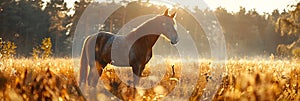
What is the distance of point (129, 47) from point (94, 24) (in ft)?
163

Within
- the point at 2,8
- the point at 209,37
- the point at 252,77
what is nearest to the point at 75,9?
the point at 2,8

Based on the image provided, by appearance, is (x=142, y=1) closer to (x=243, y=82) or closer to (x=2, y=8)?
(x=2, y=8)

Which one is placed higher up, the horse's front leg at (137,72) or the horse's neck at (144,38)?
the horse's neck at (144,38)

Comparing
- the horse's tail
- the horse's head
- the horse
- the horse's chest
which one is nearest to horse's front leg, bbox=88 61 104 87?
the horse

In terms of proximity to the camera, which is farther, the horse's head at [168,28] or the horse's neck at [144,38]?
the horse's neck at [144,38]

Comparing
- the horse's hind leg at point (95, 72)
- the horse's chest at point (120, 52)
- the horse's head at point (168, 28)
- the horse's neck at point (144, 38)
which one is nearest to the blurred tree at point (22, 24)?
the horse's hind leg at point (95, 72)

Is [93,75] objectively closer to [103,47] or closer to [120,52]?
[103,47]

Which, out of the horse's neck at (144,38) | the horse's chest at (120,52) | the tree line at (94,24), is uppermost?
the tree line at (94,24)

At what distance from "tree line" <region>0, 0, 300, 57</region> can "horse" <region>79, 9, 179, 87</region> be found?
100ft

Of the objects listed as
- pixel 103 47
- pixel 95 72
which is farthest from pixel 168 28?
pixel 95 72

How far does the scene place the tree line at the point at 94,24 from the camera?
157 feet

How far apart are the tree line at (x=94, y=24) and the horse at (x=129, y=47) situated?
1205 inches

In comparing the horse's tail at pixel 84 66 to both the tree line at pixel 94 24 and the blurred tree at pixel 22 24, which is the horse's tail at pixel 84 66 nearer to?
the tree line at pixel 94 24

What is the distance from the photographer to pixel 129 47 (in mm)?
6855
